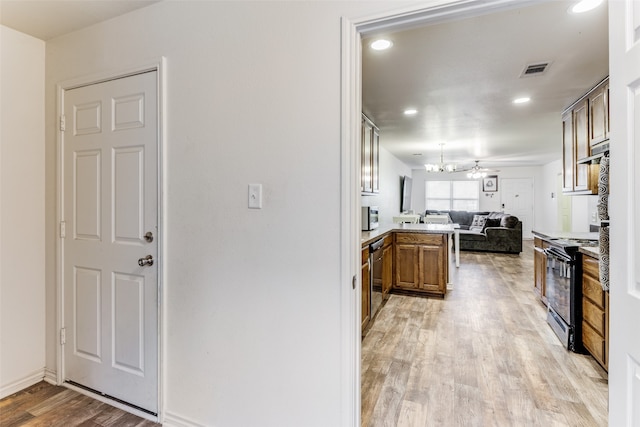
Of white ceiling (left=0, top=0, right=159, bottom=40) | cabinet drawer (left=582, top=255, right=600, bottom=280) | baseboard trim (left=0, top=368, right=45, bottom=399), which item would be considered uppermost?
white ceiling (left=0, top=0, right=159, bottom=40)

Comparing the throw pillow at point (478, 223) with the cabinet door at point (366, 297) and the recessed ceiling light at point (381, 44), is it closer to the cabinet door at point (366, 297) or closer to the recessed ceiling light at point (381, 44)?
the cabinet door at point (366, 297)

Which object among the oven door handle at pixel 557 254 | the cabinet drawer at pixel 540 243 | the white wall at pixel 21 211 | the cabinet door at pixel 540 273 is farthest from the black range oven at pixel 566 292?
the white wall at pixel 21 211

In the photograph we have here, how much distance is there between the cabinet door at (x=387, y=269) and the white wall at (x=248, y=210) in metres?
2.36

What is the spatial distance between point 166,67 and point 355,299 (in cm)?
158

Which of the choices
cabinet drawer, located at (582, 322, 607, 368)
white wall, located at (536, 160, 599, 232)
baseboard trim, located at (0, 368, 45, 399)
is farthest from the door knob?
white wall, located at (536, 160, 599, 232)

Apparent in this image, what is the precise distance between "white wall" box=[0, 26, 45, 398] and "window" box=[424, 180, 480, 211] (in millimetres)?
10145

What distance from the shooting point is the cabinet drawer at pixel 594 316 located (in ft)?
7.70

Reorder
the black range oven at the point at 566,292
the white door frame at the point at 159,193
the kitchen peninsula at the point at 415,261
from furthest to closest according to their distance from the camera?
the kitchen peninsula at the point at 415,261, the black range oven at the point at 566,292, the white door frame at the point at 159,193

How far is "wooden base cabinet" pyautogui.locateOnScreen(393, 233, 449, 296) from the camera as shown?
4.16 m

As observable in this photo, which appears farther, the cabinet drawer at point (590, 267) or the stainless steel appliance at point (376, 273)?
the stainless steel appliance at point (376, 273)

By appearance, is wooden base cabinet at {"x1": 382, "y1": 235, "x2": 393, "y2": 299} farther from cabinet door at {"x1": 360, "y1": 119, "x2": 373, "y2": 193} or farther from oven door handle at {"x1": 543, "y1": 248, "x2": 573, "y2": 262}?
oven door handle at {"x1": 543, "y1": 248, "x2": 573, "y2": 262}

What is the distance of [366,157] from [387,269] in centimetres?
138

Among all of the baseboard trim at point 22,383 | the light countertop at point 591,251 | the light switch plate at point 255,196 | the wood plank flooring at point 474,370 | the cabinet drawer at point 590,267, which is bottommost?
the wood plank flooring at point 474,370

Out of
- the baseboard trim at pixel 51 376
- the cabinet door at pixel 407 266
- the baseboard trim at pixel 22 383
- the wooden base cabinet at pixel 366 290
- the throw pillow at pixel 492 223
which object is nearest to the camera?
the baseboard trim at pixel 22 383
